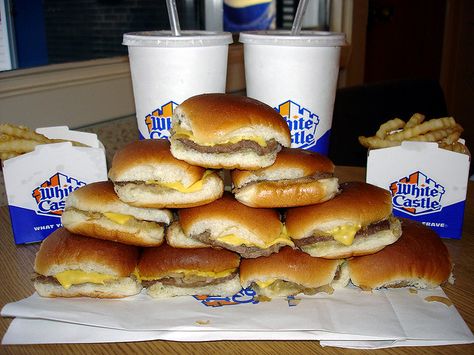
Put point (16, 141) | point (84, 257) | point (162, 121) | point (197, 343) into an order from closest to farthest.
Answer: point (197, 343)
point (84, 257)
point (16, 141)
point (162, 121)

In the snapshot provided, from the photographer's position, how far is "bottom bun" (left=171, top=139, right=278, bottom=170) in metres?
1.17

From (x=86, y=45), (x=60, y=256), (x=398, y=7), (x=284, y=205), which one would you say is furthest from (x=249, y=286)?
(x=398, y=7)

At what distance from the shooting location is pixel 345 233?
46.0 inches

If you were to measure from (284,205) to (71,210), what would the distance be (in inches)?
20.4

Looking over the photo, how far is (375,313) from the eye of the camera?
1102 mm

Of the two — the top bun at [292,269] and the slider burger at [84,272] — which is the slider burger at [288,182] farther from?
the slider burger at [84,272]

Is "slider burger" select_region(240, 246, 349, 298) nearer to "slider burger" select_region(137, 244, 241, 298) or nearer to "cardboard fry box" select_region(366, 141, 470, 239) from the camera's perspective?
"slider burger" select_region(137, 244, 241, 298)

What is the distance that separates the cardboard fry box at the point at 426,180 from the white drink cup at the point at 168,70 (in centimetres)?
58

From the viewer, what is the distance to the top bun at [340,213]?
1175 millimetres

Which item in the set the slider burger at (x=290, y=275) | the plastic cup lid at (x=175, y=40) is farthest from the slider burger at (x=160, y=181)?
the plastic cup lid at (x=175, y=40)

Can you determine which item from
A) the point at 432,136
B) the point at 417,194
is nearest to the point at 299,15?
the point at 432,136

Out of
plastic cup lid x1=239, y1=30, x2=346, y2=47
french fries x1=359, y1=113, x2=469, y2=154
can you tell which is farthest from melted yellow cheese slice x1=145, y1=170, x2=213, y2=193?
french fries x1=359, y1=113, x2=469, y2=154

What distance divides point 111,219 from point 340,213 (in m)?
0.55

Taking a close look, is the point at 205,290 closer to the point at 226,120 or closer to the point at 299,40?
the point at 226,120
